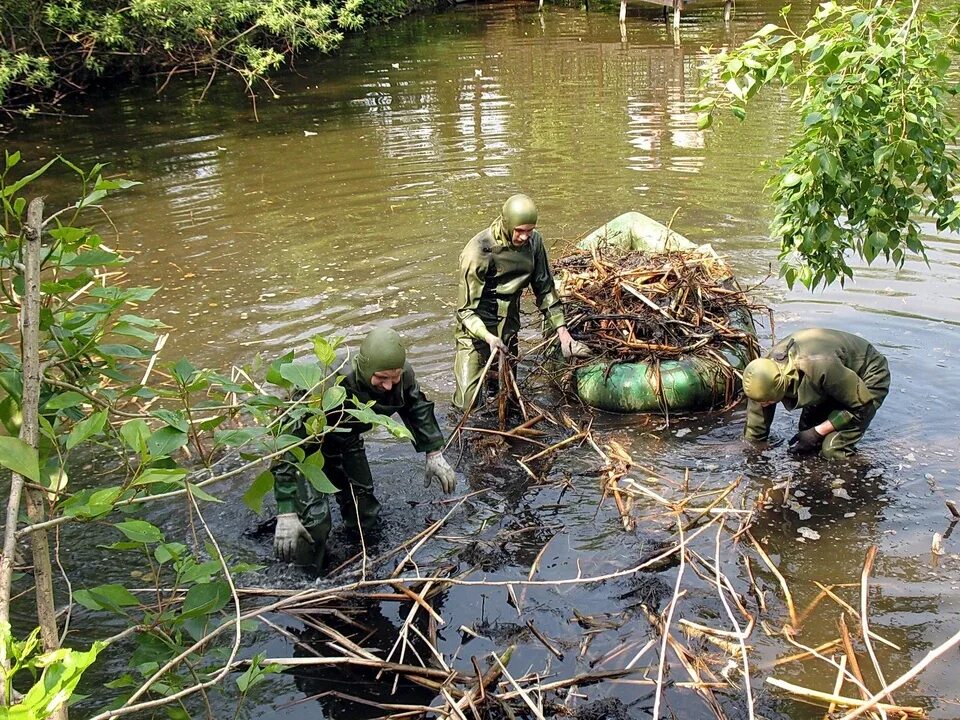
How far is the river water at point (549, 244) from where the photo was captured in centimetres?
559

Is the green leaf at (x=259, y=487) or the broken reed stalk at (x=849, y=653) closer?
the green leaf at (x=259, y=487)

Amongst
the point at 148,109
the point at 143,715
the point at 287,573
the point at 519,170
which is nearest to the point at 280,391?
the point at 287,573

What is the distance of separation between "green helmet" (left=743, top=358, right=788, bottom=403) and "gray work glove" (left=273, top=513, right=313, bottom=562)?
315 centimetres

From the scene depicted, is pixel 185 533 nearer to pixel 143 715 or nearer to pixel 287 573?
pixel 287 573

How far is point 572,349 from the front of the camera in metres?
7.70

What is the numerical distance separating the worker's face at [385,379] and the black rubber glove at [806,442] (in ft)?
10.4

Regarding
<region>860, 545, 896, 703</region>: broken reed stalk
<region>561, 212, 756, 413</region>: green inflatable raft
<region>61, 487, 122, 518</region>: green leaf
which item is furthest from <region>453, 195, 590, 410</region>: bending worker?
<region>61, 487, 122, 518</region>: green leaf

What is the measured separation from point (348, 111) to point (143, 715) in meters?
14.8

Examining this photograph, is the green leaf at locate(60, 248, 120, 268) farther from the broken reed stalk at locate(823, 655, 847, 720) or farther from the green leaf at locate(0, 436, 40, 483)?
the broken reed stalk at locate(823, 655, 847, 720)

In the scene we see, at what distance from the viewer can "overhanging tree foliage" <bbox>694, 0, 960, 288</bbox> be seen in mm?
4883

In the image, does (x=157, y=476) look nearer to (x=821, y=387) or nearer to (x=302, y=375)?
(x=302, y=375)

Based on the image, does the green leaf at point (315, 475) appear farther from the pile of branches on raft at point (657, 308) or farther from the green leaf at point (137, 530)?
the pile of branches on raft at point (657, 308)

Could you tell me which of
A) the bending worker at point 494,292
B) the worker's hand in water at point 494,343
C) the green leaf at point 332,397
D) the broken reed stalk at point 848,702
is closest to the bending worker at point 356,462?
the green leaf at point 332,397

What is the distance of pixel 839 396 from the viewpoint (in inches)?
254
